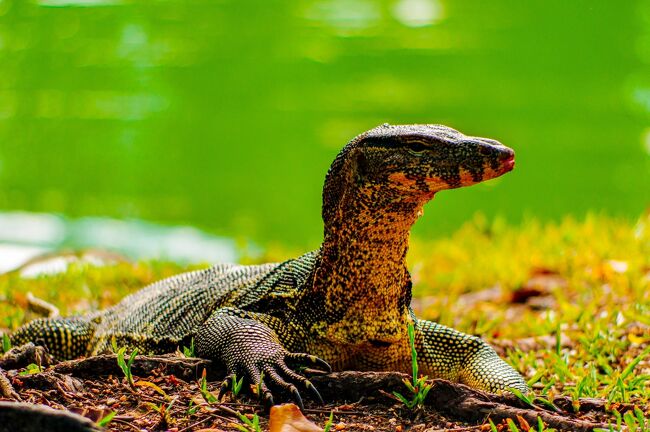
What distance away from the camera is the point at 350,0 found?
1237 inches

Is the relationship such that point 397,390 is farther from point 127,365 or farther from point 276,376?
point 127,365

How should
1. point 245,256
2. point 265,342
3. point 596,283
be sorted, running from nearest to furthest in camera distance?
point 265,342, point 596,283, point 245,256

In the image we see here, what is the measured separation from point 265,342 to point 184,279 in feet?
4.95

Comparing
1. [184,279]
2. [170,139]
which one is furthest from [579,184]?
[184,279]

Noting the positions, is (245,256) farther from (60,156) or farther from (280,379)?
(60,156)

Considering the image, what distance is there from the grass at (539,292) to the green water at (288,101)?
5659mm

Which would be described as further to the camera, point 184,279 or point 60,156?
point 60,156

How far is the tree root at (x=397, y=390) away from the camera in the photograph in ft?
11.9

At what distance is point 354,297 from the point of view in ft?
14.4

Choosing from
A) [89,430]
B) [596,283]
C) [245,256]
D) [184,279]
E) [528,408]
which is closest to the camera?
[89,430]

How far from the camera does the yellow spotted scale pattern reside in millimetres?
3961

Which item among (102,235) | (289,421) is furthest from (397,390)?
(102,235)

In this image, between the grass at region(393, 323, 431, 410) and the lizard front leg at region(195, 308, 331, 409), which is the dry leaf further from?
the grass at region(393, 323, 431, 410)

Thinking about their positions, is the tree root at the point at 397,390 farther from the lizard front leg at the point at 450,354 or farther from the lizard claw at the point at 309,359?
the lizard front leg at the point at 450,354
